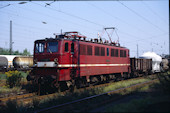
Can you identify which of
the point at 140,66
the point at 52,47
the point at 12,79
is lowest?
the point at 12,79

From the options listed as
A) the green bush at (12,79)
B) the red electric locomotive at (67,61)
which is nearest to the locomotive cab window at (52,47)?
the red electric locomotive at (67,61)

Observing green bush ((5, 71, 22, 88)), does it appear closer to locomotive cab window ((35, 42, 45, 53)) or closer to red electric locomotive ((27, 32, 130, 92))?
red electric locomotive ((27, 32, 130, 92))

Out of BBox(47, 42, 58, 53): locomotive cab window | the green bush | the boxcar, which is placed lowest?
the green bush

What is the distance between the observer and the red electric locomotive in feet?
40.2

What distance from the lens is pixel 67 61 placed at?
12.7 metres

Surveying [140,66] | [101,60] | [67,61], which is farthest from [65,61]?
[140,66]

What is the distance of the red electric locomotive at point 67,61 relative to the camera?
40.2 ft

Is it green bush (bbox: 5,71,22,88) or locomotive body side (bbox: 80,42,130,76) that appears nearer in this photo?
locomotive body side (bbox: 80,42,130,76)

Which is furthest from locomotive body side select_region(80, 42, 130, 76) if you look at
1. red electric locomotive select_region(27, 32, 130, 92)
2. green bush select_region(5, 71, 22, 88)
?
green bush select_region(5, 71, 22, 88)

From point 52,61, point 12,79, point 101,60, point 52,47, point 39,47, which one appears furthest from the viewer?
point 101,60

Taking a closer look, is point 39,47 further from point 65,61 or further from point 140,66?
point 140,66

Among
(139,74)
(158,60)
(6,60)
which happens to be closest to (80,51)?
(139,74)

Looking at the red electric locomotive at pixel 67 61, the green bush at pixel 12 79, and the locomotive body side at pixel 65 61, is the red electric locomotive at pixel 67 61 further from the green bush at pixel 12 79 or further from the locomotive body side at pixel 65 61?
the green bush at pixel 12 79

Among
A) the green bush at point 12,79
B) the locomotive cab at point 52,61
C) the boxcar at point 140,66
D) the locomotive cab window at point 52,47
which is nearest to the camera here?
the locomotive cab at point 52,61
